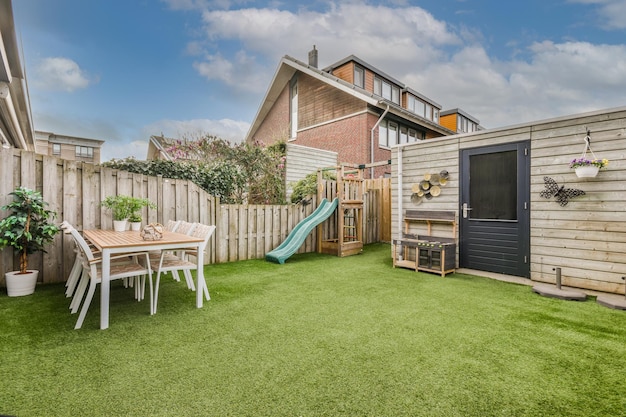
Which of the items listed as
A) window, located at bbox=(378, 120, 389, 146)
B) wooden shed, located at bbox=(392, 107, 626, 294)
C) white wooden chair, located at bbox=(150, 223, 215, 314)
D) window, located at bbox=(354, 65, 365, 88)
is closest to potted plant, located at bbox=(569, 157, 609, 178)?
wooden shed, located at bbox=(392, 107, 626, 294)

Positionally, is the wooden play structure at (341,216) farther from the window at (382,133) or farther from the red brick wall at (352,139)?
the window at (382,133)

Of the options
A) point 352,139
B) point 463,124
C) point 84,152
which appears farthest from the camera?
point 84,152

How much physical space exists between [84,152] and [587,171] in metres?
32.9

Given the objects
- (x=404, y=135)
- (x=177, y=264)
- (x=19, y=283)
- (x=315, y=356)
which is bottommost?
(x=315, y=356)

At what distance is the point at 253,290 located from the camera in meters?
4.07

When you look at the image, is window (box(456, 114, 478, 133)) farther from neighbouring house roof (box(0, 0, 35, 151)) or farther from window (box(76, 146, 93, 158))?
window (box(76, 146, 93, 158))

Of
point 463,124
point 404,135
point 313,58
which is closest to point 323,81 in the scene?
point 313,58

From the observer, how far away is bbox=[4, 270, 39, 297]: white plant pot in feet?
11.9

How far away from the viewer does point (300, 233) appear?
6.57 m

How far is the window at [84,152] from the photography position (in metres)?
25.5

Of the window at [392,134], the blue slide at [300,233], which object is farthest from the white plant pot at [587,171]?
the window at [392,134]

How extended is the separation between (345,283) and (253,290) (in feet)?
4.57

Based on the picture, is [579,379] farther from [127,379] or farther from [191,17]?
[191,17]

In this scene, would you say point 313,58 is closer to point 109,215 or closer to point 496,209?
point 496,209
